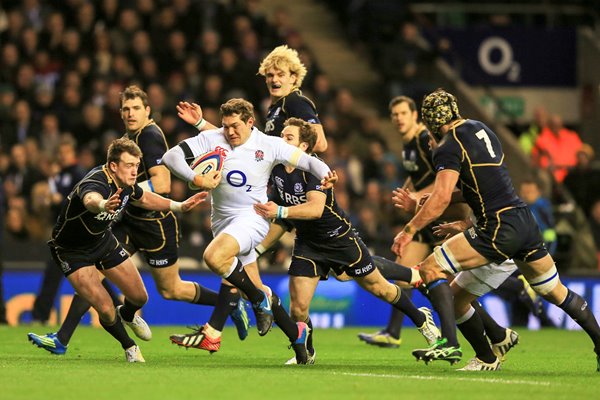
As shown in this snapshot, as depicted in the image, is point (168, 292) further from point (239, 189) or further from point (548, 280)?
point (548, 280)

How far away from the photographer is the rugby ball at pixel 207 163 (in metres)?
11.3

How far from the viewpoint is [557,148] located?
23.4 metres

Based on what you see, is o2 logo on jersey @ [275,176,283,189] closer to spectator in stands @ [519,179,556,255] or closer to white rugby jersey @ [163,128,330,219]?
white rugby jersey @ [163,128,330,219]

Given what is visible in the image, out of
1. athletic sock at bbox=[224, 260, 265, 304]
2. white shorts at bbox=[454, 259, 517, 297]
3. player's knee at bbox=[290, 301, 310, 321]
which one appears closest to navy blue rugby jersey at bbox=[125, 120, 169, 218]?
athletic sock at bbox=[224, 260, 265, 304]

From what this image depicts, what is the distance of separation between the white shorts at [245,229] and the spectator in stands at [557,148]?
38.2 feet

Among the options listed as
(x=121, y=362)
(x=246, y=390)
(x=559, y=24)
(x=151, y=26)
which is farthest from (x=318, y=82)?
(x=246, y=390)

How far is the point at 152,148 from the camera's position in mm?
12617

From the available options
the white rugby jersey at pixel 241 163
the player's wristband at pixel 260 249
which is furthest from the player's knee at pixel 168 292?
the white rugby jersey at pixel 241 163

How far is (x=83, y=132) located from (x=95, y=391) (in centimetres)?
1069

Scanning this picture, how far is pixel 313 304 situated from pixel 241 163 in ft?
22.6

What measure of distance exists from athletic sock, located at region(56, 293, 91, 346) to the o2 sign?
13792mm

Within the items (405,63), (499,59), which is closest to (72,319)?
(405,63)

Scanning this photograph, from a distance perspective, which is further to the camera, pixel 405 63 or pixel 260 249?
pixel 405 63

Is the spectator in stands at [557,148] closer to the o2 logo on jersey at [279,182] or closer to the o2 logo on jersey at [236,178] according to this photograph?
the o2 logo on jersey at [279,182]
